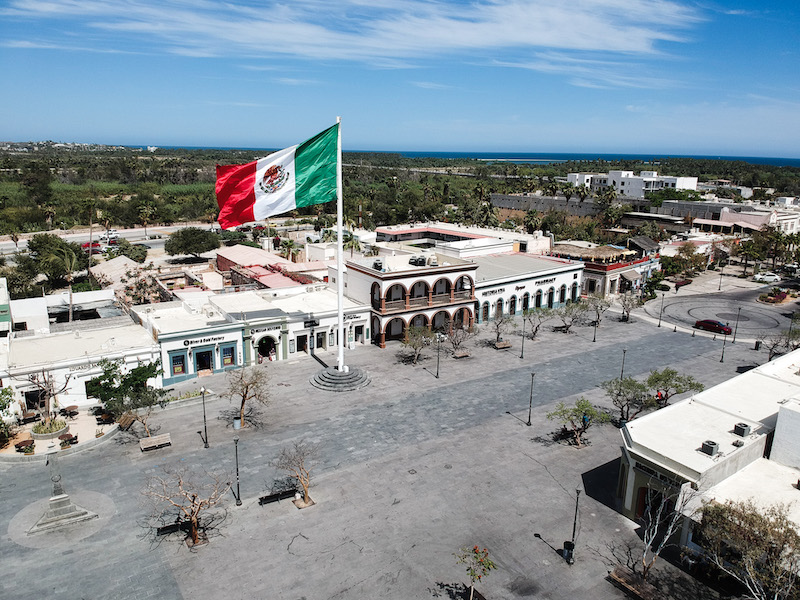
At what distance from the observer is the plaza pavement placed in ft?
69.2

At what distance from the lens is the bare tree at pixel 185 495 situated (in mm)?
22844

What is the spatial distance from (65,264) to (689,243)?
82.0 m

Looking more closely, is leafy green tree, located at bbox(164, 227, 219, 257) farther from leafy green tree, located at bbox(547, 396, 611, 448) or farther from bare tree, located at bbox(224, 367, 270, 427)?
leafy green tree, located at bbox(547, 396, 611, 448)

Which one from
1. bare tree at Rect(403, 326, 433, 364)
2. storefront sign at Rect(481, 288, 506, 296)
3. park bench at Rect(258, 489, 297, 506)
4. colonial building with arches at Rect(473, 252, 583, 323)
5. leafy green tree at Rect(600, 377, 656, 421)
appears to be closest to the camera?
park bench at Rect(258, 489, 297, 506)

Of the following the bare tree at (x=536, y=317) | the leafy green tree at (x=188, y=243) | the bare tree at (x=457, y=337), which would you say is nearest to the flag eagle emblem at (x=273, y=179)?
the bare tree at (x=457, y=337)

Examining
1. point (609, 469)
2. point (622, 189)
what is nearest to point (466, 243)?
point (609, 469)

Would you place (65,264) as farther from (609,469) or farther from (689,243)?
(689,243)

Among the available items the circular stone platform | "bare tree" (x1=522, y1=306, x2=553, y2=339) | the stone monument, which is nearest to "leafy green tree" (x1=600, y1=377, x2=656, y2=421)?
the circular stone platform

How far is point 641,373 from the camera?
43094 mm

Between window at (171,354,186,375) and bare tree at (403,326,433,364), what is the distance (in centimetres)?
1679

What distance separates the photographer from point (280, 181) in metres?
32.8

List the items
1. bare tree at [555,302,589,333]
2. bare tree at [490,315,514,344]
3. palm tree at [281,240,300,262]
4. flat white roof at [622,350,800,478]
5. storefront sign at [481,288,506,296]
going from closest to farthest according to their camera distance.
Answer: flat white roof at [622,350,800,478], bare tree at [490,315,514,344], bare tree at [555,302,589,333], storefront sign at [481,288,506,296], palm tree at [281,240,300,262]

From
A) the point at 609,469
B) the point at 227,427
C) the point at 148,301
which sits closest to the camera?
the point at 609,469

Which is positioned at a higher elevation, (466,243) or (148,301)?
(466,243)
